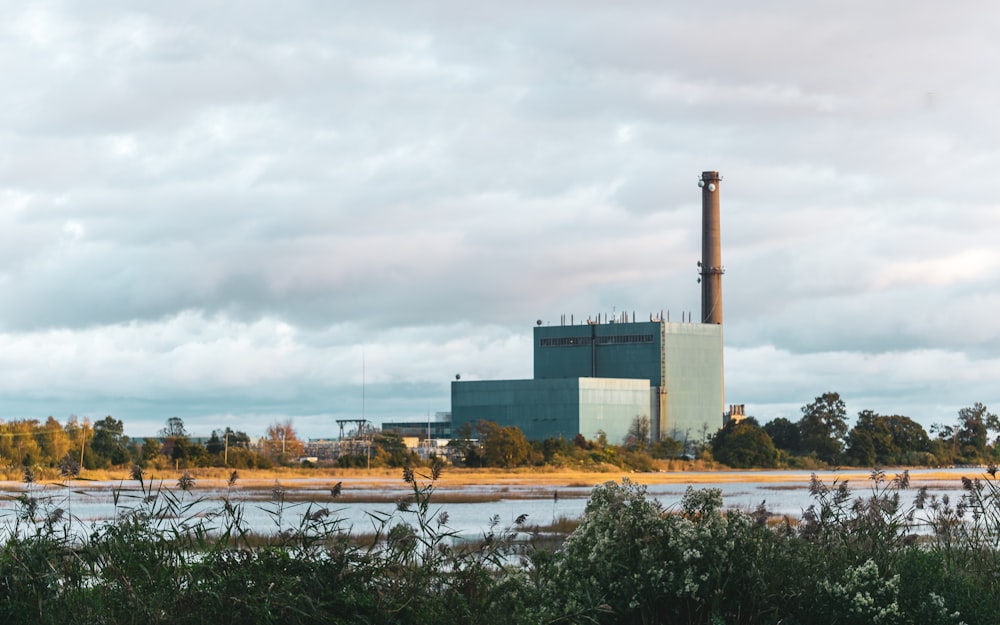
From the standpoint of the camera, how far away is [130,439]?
368ft

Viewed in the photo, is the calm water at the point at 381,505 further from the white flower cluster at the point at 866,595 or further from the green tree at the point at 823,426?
the green tree at the point at 823,426

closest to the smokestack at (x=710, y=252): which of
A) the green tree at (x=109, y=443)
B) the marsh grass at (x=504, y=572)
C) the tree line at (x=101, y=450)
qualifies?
the tree line at (x=101, y=450)

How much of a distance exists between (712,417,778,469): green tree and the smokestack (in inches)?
574

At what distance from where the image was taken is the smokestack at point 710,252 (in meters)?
147

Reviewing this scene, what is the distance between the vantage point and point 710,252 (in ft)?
482

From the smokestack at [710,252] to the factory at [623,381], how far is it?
4.5 inches

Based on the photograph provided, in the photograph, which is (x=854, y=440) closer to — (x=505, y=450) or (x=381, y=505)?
(x=505, y=450)

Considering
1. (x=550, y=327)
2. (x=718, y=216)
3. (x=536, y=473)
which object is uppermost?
(x=718, y=216)

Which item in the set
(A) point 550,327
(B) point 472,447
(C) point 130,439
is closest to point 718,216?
(A) point 550,327

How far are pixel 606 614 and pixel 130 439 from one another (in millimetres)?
103646

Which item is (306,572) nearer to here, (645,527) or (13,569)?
(13,569)

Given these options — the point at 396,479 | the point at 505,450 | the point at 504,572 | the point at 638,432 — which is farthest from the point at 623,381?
the point at 504,572

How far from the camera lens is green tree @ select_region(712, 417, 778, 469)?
458 feet

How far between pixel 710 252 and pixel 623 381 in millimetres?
18236
